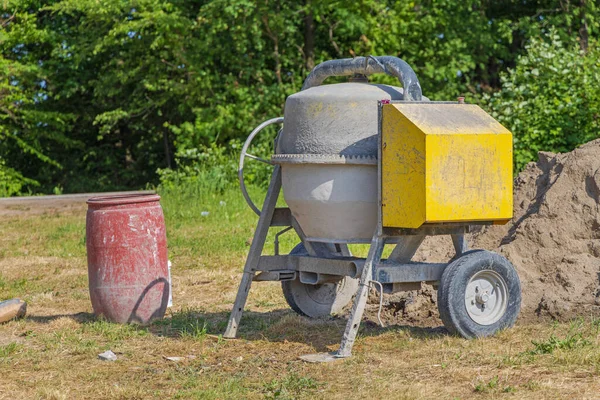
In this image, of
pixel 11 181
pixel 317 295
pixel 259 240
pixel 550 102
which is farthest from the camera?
pixel 11 181

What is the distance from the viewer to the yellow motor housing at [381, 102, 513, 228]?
228 inches

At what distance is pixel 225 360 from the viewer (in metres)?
5.95

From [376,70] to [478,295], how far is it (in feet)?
5.51

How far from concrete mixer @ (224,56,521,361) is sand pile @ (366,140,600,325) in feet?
2.26

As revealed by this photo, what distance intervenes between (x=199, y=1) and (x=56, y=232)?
7597 mm

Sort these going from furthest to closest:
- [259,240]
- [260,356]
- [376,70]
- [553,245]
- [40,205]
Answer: [40,205]
[553,245]
[259,240]
[376,70]
[260,356]

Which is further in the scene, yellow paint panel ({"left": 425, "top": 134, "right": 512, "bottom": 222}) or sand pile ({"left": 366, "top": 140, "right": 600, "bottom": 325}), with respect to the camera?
sand pile ({"left": 366, "top": 140, "right": 600, "bottom": 325})

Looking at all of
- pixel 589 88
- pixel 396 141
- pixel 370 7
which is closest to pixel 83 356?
pixel 396 141

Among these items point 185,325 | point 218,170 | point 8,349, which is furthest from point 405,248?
point 218,170

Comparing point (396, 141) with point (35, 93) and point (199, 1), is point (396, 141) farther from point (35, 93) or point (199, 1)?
point (35, 93)

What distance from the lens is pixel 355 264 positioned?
6.21 metres

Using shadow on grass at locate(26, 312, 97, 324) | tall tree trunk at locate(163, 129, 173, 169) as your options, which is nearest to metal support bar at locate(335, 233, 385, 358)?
shadow on grass at locate(26, 312, 97, 324)

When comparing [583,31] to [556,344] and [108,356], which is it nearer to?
[556,344]

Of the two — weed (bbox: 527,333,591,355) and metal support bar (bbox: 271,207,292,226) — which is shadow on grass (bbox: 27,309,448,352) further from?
weed (bbox: 527,333,591,355)
